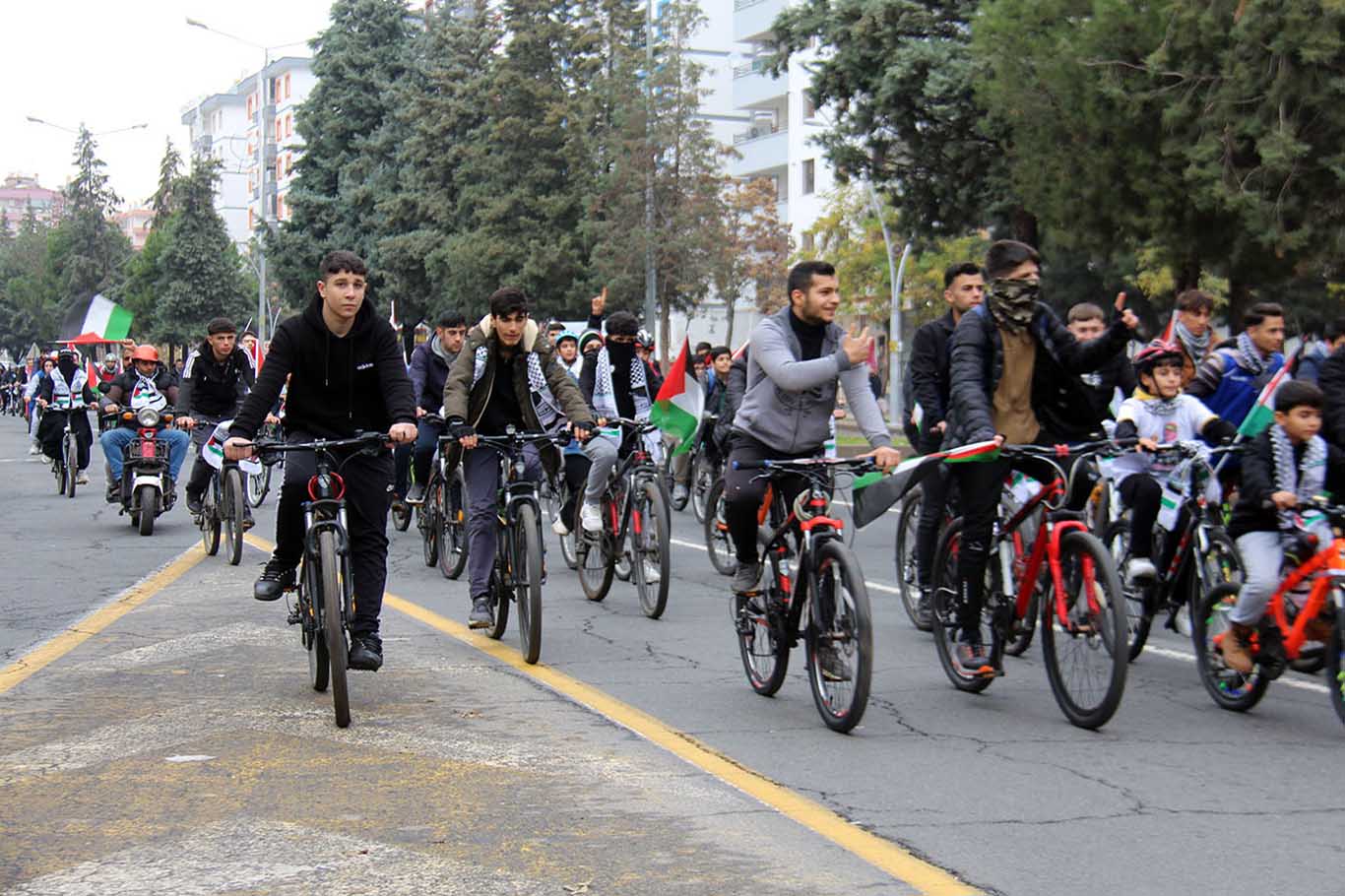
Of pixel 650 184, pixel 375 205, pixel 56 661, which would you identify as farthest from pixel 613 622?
pixel 375 205

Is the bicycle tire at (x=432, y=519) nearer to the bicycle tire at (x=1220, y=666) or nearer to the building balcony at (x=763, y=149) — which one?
the bicycle tire at (x=1220, y=666)

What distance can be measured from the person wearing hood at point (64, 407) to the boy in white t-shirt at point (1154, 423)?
15121mm

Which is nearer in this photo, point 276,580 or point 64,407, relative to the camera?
point 276,580

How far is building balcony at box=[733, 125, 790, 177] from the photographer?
64.9 m

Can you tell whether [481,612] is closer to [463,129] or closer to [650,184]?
[650,184]

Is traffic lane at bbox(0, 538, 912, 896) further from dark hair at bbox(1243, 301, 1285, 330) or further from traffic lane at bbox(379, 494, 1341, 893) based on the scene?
dark hair at bbox(1243, 301, 1285, 330)

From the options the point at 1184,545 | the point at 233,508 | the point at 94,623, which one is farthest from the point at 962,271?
the point at 233,508

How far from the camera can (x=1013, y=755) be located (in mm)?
6641

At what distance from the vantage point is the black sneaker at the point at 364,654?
750 centimetres

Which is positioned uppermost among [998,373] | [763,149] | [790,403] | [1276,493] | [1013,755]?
[763,149]

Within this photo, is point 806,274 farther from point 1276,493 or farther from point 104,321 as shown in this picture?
point 104,321

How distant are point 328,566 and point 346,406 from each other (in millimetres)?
984

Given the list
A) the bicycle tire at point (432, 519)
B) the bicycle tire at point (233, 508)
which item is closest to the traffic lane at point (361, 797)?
the bicycle tire at point (432, 519)

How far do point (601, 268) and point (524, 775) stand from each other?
3951cm
